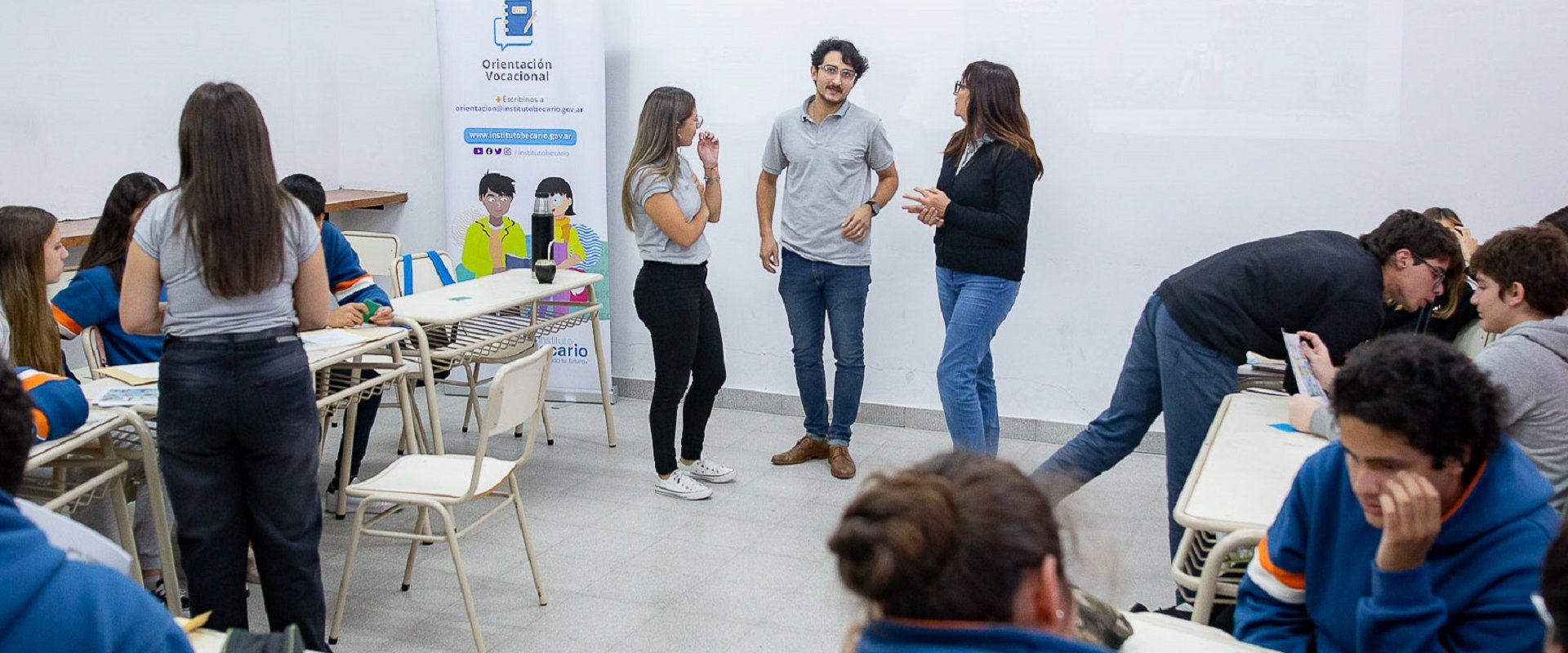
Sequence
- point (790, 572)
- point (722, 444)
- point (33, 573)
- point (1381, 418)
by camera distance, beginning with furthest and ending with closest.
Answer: point (722, 444)
point (790, 572)
point (1381, 418)
point (33, 573)

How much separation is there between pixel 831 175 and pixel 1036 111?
3.00ft

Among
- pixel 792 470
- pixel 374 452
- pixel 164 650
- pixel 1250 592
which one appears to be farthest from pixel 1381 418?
pixel 374 452

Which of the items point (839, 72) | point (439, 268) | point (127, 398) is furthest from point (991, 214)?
point (127, 398)

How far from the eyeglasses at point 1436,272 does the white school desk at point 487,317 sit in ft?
8.32

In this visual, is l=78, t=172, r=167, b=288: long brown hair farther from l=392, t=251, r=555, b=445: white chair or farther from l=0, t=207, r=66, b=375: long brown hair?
l=392, t=251, r=555, b=445: white chair

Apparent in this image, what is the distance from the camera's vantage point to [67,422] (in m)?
2.37

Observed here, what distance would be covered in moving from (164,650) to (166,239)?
1.39m

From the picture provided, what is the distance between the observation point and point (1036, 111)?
4.67m

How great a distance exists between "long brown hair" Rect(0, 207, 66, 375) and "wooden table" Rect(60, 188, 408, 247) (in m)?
1.43

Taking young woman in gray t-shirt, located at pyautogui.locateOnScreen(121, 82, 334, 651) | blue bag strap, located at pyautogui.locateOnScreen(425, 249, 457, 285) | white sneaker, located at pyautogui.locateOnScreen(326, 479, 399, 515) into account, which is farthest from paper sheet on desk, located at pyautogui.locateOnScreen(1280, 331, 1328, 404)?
blue bag strap, located at pyautogui.locateOnScreen(425, 249, 457, 285)

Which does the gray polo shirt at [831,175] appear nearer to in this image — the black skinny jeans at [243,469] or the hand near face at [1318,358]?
the hand near face at [1318,358]

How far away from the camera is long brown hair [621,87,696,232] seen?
3811 millimetres

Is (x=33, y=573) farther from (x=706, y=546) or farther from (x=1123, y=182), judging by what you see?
(x=1123, y=182)

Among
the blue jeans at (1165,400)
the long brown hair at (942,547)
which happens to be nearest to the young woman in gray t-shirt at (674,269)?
the blue jeans at (1165,400)
